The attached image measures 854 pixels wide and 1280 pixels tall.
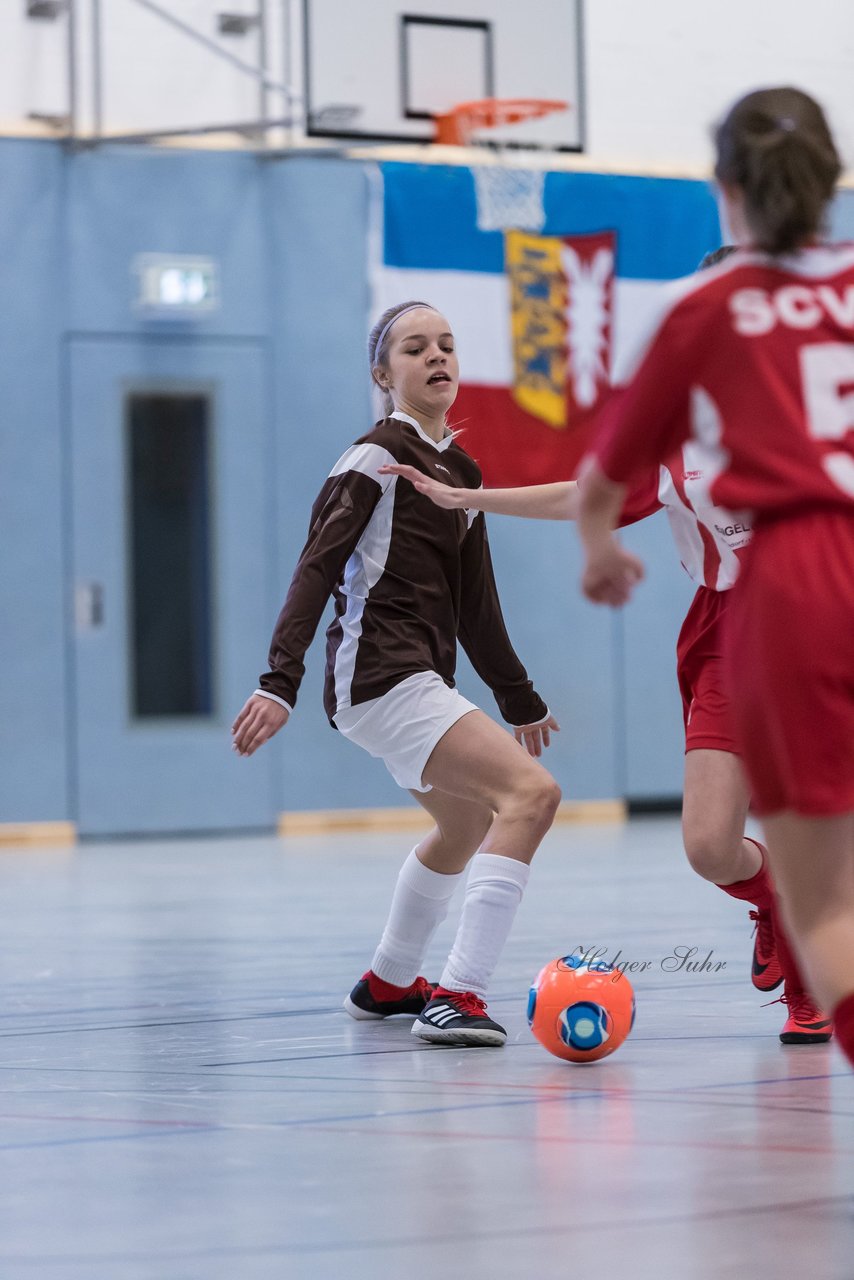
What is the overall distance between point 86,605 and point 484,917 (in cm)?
862

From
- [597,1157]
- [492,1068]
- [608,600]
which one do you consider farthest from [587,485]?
[492,1068]

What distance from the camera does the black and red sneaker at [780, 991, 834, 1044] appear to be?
4059mm

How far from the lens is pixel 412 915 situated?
4570 millimetres

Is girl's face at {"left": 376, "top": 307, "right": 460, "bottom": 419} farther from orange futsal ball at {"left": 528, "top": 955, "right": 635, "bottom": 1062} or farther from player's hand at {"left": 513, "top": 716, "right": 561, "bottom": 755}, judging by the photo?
orange futsal ball at {"left": 528, "top": 955, "right": 635, "bottom": 1062}

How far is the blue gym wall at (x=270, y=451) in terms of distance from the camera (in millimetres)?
12281

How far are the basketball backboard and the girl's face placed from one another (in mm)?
7698

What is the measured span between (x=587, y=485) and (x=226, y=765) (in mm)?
10401

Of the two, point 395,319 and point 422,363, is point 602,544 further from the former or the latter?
point 395,319

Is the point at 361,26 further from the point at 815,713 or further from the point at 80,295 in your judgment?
the point at 815,713

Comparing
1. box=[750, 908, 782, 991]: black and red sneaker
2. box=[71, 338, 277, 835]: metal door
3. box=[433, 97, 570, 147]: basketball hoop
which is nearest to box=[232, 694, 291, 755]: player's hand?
box=[750, 908, 782, 991]: black and red sneaker

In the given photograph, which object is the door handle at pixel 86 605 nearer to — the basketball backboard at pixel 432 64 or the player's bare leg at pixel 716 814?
the basketball backboard at pixel 432 64

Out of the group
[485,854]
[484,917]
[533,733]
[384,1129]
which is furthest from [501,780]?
[384,1129]

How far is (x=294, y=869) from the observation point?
9656 millimetres

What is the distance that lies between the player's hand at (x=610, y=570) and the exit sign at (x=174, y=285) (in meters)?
10.2
